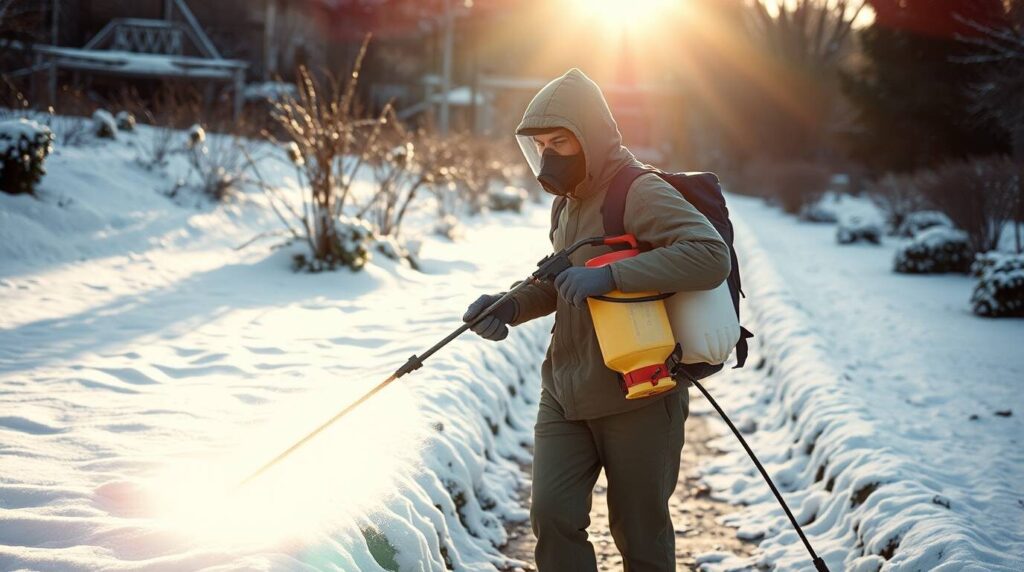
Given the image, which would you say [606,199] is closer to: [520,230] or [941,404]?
[941,404]

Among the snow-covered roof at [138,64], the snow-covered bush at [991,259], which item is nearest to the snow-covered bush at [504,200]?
the snow-covered roof at [138,64]

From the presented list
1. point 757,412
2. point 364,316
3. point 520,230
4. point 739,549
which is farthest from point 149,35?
point 739,549

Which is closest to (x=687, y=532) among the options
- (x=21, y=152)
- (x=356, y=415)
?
(x=356, y=415)

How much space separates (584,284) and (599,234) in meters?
0.35

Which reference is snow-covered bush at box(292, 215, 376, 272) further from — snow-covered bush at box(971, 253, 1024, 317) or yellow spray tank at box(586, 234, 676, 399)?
yellow spray tank at box(586, 234, 676, 399)

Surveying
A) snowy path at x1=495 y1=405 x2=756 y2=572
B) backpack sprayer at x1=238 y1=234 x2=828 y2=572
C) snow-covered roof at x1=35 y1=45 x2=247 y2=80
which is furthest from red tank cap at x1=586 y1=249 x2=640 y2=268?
snow-covered roof at x1=35 y1=45 x2=247 y2=80

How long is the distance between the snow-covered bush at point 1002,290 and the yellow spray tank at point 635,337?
8.34m

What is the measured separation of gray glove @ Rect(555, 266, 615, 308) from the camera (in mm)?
2672

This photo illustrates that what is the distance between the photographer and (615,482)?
2.92m

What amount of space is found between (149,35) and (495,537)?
23.3 metres

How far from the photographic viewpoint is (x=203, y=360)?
→ 233 inches

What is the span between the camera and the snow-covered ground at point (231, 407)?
10.5 feet

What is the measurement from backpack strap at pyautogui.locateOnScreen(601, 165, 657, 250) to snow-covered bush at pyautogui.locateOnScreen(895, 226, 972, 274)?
11.9 metres

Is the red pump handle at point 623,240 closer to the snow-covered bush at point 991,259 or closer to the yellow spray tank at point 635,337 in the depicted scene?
the yellow spray tank at point 635,337
